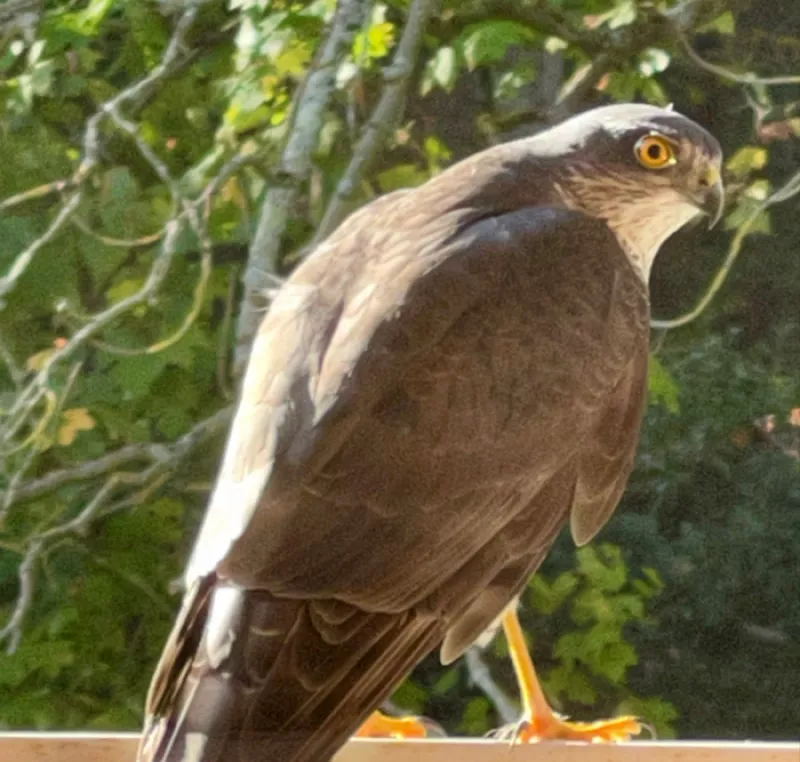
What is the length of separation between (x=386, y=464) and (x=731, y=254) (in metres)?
0.61

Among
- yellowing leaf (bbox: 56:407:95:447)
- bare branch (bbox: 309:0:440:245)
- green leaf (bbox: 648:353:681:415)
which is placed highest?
bare branch (bbox: 309:0:440:245)

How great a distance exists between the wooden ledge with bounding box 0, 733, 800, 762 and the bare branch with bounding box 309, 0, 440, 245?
572 millimetres

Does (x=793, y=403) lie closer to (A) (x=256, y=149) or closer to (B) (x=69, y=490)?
(A) (x=256, y=149)

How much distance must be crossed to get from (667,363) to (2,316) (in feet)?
2.25

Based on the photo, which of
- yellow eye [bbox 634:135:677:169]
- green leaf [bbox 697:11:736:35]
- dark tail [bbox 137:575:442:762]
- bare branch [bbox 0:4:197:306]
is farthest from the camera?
green leaf [bbox 697:11:736:35]

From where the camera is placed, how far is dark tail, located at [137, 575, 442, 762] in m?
0.87

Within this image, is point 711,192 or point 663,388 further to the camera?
point 663,388

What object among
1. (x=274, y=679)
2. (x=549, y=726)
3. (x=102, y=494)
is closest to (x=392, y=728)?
(x=549, y=726)

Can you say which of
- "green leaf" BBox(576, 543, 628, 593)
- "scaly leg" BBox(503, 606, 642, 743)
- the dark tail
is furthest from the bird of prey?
"green leaf" BBox(576, 543, 628, 593)

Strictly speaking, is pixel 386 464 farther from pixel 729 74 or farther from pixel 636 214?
pixel 729 74

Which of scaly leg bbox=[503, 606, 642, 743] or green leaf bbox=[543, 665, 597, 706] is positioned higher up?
scaly leg bbox=[503, 606, 642, 743]

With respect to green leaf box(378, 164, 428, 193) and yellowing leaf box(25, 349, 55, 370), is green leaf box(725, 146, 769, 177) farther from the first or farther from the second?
yellowing leaf box(25, 349, 55, 370)

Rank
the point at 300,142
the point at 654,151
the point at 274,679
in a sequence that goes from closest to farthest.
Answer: the point at 274,679
the point at 654,151
the point at 300,142

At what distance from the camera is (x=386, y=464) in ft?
3.04
